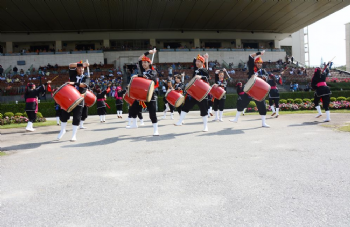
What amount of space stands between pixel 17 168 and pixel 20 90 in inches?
994

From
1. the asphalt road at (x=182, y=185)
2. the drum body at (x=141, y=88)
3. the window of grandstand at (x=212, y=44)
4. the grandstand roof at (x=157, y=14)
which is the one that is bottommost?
the asphalt road at (x=182, y=185)

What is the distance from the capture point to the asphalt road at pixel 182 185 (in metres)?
2.55

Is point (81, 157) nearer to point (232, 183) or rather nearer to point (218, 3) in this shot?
point (232, 183)

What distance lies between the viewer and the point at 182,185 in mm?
Answer: 3404

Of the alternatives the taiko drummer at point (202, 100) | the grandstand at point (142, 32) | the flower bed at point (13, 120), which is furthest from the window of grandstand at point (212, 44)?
the taiko drummer at point (202, 100)

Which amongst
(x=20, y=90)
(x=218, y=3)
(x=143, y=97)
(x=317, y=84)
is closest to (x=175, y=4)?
(x=218, y=3)

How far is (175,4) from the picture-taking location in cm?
3312

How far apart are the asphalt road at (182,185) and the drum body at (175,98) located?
12.6 feet

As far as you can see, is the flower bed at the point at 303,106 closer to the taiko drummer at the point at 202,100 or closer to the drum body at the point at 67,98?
the taiko drummer at the point at 202,100

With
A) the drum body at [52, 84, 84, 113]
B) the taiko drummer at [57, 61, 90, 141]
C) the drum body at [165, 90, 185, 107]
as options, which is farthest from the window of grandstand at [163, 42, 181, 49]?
the drum body at [52, 84, 84, 113]

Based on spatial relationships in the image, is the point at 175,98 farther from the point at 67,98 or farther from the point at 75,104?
the point at 67,98

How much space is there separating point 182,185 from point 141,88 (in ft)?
→ 13.2

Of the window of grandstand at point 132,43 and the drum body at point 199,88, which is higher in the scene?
the window of grandstand at point 132,43

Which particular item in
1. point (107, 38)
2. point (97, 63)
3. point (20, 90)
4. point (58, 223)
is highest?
point (107, 38)
